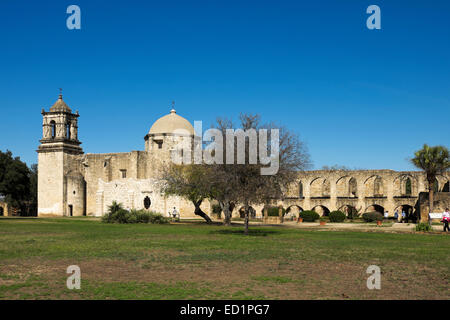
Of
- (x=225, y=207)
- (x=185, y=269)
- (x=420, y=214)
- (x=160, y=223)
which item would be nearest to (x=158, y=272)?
(x=185, y=269)

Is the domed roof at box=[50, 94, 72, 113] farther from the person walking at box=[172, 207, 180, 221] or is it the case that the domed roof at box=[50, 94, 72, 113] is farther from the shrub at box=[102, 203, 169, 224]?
the shrub at box=[102, 203, 169, 224]

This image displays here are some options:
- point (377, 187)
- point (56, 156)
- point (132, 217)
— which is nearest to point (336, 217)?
point (377, 187)

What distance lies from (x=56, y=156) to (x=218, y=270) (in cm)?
3982

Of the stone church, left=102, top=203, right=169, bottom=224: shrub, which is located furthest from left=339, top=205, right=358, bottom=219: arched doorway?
left=102, top=203, right=169, bottom=224: shrub

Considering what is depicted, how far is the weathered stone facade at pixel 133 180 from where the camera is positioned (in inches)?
1718

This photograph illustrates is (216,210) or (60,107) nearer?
(216,210)

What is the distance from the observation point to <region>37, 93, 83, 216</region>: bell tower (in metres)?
45.9

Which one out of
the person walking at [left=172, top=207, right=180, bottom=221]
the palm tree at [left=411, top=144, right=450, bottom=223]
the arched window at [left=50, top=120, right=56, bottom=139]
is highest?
the arched window at [left=50, top=120, right=56, bottom=139]

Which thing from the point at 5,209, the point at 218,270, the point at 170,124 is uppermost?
the point at 170,124

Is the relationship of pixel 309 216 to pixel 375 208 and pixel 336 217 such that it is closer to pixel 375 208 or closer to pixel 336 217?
pixel 336 217

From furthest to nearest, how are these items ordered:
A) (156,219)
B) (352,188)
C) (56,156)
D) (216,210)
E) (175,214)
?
(352,188), (56,156), (216,210), (175,214), (156,219)

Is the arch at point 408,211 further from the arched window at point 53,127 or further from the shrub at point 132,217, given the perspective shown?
the arched window at point 53,127

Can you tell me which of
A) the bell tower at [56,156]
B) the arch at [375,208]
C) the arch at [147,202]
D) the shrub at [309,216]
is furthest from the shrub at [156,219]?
the arch at [375,208]

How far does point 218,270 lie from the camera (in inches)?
405
